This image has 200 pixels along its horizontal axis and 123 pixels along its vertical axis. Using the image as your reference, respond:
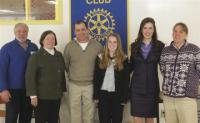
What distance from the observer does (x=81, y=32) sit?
3289 millimetres

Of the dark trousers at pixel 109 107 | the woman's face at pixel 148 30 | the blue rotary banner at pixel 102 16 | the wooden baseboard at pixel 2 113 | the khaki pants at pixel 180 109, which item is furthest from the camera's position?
the wooden baseboard at pixel 2 113

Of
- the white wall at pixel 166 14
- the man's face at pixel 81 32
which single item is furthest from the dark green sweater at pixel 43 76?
the white wall at pixel 166 14

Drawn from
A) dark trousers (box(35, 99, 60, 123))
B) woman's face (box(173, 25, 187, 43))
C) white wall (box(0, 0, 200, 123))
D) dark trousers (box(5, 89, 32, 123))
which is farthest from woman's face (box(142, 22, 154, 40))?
dark trousers (box(5, 89, 32, 123))

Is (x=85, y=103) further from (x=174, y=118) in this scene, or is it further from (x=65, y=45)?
(x=174, y=118)

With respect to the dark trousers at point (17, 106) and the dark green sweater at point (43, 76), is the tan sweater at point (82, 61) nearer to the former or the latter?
the dark green sweater at point (43, 76)

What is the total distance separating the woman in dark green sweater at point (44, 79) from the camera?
10.1 feet

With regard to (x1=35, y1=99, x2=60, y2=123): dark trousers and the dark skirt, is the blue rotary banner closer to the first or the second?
the dark skirt

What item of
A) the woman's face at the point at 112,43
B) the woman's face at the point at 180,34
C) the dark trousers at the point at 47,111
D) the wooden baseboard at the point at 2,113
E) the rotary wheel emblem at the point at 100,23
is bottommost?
the wooden baseboard at the point at 2,113

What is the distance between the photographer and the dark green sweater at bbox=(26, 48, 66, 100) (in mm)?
3082

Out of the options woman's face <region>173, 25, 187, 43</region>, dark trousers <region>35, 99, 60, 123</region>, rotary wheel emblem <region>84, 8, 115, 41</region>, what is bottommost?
dark trousers <region>35, 99, 60, 123</region>

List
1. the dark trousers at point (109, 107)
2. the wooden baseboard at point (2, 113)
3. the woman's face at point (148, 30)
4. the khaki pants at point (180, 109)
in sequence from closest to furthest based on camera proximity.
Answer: the khaki pants at point (180, 109) → the woman's face at point (148, 30) → the dark trousers at point (109, 107) → the wooden baseboard at point (2, 113)

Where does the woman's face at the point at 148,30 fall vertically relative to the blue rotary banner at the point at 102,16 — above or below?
below

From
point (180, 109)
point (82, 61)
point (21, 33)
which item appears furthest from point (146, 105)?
point (21, 33)

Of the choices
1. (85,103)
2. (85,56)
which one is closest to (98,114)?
(85,103)
